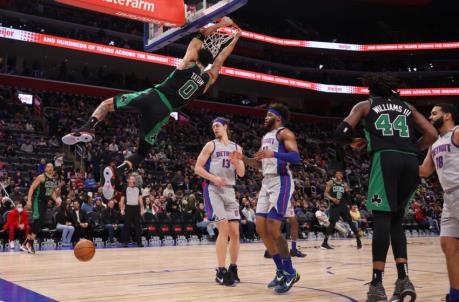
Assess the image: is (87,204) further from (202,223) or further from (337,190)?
(337,190)

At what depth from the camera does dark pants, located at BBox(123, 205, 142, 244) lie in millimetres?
12336

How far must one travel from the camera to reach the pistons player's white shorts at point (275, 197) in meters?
5.56

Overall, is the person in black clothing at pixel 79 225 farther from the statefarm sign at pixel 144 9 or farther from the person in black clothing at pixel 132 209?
the statefarm sign at pixel 144 9

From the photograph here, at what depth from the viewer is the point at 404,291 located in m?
4.32

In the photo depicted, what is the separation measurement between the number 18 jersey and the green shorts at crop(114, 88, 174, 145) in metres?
2.30

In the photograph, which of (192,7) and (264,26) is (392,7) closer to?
(264,26)

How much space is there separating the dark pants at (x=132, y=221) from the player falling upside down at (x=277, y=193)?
7038 millimetres

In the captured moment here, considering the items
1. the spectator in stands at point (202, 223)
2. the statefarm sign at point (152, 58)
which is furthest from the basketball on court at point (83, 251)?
the statefarm sign at point (152, 58)

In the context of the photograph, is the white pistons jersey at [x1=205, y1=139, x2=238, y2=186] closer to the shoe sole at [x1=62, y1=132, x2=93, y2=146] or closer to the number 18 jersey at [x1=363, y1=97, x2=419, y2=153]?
the shoe sole at [x1=62, y1=132, x2=93, y2=146]

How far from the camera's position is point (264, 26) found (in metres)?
37.1

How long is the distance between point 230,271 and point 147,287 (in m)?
1.01

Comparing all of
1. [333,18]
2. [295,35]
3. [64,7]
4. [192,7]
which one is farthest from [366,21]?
[192,7]

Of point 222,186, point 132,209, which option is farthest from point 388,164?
point 132,209

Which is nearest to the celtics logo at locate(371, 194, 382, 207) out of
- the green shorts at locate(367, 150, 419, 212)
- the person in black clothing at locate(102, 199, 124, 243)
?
the green shorts at locate(367, 150, 419, 212)
